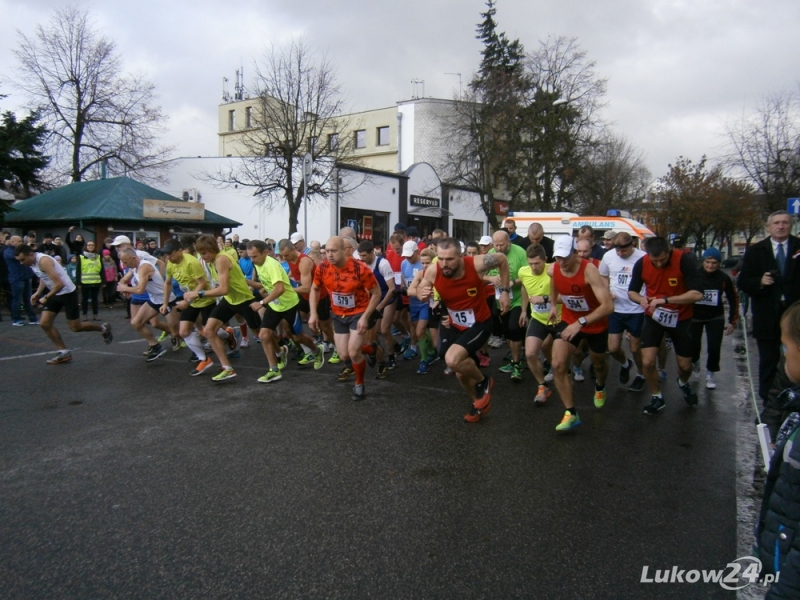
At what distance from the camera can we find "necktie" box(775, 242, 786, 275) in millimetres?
5339

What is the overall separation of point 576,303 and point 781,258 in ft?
6.19

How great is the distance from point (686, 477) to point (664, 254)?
2.47 meters

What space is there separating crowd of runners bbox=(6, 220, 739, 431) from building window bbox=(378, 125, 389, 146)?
36378 mm

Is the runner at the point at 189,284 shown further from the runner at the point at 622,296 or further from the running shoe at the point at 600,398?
the runner at the point at 622,296

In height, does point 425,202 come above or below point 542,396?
above

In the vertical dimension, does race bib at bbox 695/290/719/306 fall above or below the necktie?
below

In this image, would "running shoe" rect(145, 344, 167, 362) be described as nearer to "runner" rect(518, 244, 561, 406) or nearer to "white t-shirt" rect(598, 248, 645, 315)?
"runner" rect(518, 244, 561, 406)

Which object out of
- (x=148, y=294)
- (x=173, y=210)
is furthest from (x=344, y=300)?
(x=173, y=210)

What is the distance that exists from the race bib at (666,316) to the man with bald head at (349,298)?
3021 millimetres

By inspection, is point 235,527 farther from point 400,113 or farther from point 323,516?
point 400,113

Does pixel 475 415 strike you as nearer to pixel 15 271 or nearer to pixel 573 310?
pixel 573 310

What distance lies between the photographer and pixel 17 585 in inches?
114

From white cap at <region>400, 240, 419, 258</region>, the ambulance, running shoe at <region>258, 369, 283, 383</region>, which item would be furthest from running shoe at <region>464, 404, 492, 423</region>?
the ambulance

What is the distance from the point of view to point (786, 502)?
6.59 ft
